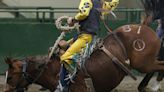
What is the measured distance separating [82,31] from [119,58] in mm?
728

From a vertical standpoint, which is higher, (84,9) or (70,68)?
(84,9)

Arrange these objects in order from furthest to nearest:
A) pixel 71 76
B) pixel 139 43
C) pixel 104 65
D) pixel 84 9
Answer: pixel 139 43 < pixel 104 65 < pixel 71 76 < pixel 84 9

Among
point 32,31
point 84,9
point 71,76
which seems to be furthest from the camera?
point 32,31

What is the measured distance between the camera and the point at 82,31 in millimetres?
7969

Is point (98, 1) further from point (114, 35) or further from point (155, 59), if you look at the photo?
point (155, 59)

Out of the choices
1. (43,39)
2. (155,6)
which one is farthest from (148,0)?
(43,39)

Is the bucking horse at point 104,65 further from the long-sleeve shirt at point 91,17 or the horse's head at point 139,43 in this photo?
the long-sleeve shirt at point 91,17

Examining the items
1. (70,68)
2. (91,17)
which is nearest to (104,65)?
(70,68)

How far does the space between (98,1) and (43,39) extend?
537 cm

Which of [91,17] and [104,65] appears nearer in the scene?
[91,17]

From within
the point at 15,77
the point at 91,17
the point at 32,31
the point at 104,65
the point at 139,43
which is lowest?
the point at 32,31

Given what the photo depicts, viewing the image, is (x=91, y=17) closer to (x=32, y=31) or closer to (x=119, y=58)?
(x=119, y=58)

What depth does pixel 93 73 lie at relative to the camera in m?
8.03

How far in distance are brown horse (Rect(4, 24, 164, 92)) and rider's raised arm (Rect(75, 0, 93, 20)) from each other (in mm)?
671
